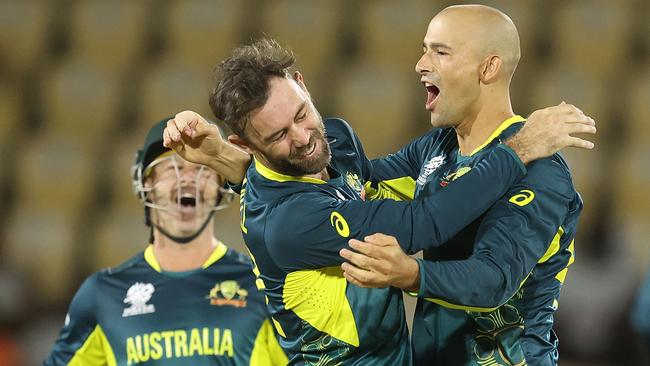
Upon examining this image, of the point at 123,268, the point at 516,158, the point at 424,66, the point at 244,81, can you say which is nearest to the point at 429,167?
the point at 424,66

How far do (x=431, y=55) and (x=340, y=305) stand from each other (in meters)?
0.83

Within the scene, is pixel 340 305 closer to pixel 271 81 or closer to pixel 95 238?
pixel 271 81

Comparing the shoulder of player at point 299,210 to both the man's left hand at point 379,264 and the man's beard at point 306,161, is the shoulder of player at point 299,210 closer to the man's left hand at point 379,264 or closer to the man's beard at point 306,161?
the man's beard at point 306,161

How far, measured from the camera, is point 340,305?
11.0 feet

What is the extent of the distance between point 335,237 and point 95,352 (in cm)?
152

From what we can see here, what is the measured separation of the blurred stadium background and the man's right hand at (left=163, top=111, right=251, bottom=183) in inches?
114

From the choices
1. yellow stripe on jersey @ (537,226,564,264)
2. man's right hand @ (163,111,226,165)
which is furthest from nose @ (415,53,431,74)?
man's right hand @ (163,111,226,165)

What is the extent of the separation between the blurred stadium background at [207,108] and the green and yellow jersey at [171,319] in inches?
93.5

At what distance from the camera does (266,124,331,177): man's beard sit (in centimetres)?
334

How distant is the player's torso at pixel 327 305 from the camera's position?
131 inches

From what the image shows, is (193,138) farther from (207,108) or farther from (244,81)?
(207,108)

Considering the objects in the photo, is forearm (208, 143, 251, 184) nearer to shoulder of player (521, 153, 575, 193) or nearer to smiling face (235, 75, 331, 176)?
smiling face (235, 75, 331, 176)

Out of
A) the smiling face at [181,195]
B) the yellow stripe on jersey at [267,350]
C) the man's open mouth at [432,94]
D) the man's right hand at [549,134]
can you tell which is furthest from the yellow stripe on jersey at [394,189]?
the smiling face at [181,195]

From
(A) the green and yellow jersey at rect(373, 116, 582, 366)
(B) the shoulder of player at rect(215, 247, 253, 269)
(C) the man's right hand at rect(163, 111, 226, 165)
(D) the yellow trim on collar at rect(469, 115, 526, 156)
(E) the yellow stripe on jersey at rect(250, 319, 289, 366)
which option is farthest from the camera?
(B) the shoulder of player at rect(215, 247, 253, 269)
